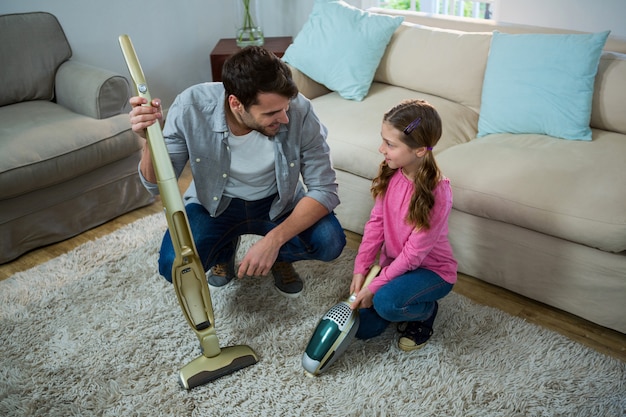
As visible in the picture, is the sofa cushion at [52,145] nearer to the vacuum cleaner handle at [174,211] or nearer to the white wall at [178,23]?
the white wall at [178,23]

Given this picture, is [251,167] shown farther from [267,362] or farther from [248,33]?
[248,33]

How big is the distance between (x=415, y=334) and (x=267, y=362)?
0.44 m

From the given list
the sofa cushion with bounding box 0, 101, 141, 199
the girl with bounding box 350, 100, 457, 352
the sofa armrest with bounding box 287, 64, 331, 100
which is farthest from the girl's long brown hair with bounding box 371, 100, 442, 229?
the sofa cushion with bounding box 0, 101, 141, 199

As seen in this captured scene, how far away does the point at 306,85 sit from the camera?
9.05 feet

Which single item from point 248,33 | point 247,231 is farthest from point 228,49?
point 247,231

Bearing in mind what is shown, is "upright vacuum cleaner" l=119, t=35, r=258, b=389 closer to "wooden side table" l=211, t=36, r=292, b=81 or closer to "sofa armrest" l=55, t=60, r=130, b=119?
"sofa armrest" l=55, t=60, r=130, b=119

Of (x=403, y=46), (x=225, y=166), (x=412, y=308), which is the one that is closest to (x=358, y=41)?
(x=403, y=46)

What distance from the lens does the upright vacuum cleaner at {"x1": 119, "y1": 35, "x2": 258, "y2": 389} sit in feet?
4.91

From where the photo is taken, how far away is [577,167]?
6.48 feet

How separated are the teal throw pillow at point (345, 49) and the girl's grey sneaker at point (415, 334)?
1155 millimetres

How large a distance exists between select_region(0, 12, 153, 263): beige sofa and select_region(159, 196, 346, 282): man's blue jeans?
684 mm

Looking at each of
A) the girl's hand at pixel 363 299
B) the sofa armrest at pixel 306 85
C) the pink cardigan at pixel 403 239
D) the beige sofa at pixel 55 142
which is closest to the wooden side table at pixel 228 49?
the sofa armrest at pixel 306 85

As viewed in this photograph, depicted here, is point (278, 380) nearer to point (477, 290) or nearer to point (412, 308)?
point (412, 308)

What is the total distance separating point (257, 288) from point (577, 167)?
1137 mm
